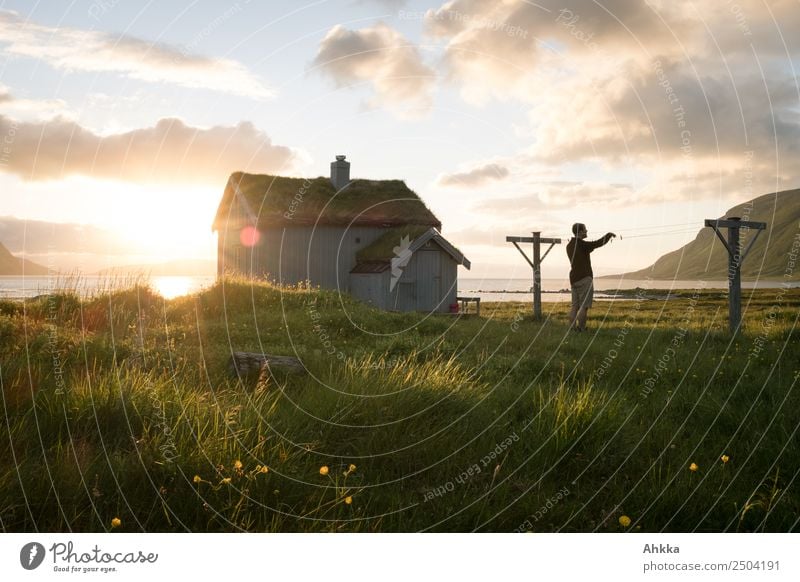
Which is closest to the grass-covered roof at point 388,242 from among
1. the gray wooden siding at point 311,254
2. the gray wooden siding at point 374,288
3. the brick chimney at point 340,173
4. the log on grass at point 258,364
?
the gray wooden siding at point 311,254

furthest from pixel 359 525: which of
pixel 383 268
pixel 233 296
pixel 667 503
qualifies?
pixel 383 268

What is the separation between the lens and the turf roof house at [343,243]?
26984 millimetres

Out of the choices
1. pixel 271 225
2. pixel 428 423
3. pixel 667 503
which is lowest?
pixel 667 503

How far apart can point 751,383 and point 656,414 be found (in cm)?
225

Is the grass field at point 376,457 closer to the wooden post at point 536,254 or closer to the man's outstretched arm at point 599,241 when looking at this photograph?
the man's outstretched arm at point 599,241

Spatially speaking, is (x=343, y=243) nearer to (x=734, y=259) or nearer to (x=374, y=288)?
(x=374, y=288)

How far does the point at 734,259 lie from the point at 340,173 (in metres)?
21.1

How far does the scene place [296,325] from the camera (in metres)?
14.3

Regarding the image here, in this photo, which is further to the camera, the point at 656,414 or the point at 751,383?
the point at 751,383

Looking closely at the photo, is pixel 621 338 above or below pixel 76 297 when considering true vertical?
below

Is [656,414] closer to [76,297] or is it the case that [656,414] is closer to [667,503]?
[667,503]

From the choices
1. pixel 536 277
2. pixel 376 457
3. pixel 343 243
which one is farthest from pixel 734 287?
pixel 343 243

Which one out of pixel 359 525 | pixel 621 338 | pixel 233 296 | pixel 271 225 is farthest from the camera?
pixel 271 225

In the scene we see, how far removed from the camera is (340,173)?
31.3 meters
